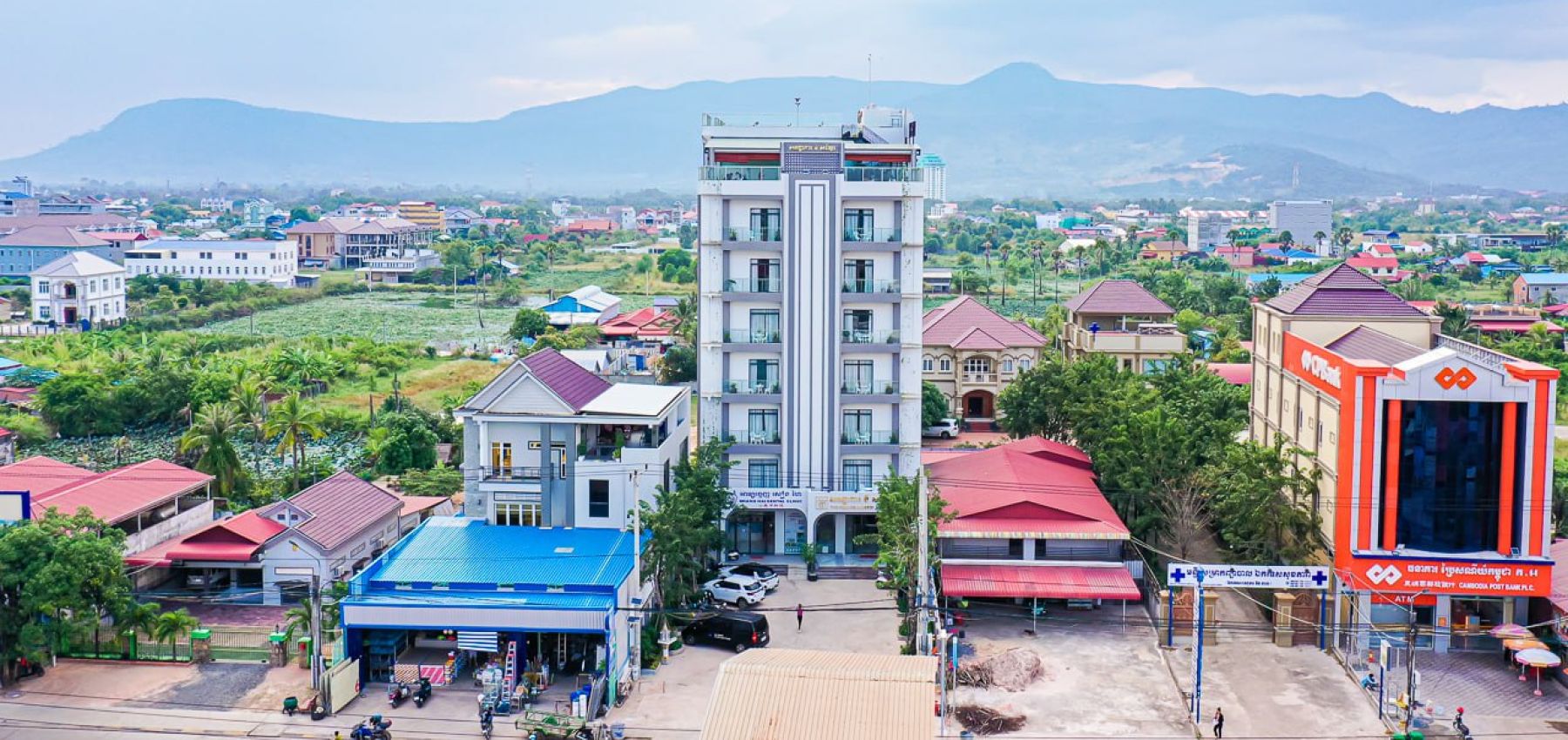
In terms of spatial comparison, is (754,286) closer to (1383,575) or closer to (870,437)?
(870,437)

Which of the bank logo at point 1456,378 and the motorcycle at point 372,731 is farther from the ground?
the bank logo at point 1456,378

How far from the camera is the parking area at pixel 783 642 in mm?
25406

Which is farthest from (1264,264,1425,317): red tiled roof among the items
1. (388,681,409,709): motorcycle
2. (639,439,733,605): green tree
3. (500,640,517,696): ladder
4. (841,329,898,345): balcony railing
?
(388,681,409,709): motorcycle

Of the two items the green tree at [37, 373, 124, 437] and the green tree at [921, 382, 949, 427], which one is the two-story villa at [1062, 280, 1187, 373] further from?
the green tree at [37, 373, 124, 437]

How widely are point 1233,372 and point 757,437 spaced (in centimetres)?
3199

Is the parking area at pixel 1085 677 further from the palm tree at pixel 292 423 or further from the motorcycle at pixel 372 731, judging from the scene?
the palm tree at pixel 292 423

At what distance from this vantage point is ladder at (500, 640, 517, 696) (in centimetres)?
2597

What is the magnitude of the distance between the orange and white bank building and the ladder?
55.4ft

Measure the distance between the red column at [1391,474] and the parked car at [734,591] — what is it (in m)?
14.0

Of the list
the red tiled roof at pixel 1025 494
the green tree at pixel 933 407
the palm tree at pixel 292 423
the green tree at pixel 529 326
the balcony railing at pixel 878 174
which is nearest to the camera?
the red tiled roof at pixel 1025 494

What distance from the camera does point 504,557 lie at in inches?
1148

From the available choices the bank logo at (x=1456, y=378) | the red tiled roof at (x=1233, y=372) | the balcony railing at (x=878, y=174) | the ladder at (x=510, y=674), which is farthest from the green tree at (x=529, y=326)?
the bank logo at (x=1456, y=378)

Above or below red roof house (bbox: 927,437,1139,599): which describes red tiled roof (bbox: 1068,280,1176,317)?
above

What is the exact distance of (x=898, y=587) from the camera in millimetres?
29406
